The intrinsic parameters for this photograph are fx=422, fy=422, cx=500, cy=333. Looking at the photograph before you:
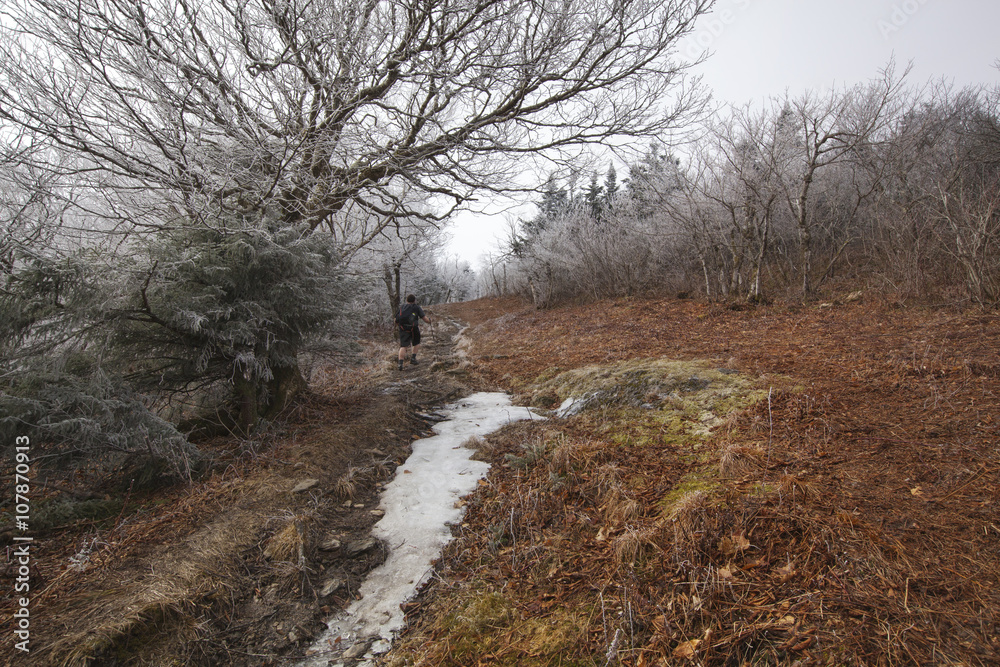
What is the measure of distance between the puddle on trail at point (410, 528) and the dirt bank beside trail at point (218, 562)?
13 cm

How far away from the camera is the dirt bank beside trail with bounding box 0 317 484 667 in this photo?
7.27 ft

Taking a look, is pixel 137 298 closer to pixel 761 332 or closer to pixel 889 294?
pixel 761 332

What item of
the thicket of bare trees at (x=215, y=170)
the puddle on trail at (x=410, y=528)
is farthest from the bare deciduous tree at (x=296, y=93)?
the puddle on trail at (x=410, y=528)

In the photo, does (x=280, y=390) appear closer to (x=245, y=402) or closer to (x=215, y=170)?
(x=245, y=402)

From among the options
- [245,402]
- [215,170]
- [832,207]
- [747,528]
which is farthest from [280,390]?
[832,207]

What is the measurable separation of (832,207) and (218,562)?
63.5 ft

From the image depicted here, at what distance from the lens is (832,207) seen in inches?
593

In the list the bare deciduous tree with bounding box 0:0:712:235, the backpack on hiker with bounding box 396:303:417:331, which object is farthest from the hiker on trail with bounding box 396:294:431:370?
the bare deciduous tree with bounding box 0:0:712:235

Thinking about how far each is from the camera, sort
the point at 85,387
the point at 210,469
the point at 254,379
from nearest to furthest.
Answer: the point at 85,387 → the point at 210,469 → the point at 254,379

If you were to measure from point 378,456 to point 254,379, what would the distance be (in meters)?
1.67

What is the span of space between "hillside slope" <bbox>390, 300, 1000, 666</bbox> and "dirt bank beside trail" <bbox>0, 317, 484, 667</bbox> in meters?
0.81

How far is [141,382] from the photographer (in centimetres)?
426

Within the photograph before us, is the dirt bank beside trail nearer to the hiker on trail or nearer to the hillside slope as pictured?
the hillside slope

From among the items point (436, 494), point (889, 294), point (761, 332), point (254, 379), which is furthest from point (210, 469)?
point (889, 294)
